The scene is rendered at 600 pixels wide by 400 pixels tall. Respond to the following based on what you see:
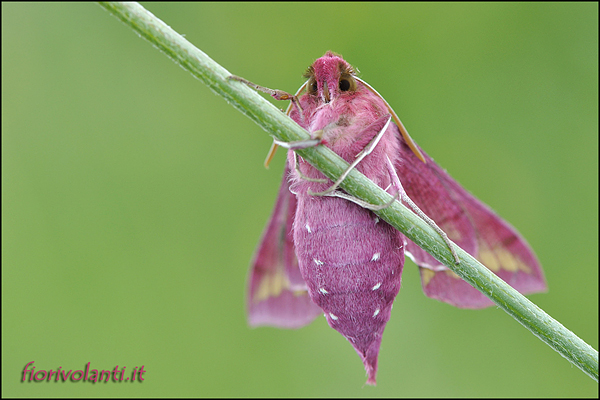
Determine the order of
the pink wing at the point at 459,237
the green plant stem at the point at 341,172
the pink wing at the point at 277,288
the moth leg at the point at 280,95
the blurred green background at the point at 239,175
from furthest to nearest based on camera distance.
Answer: the blurred green background at the point at 239,175
the pink wing at the point at 277,288
the pink wing at the point at 459,237
the moth leg at the point at 280,95
the green plant stem at the point at 341,172

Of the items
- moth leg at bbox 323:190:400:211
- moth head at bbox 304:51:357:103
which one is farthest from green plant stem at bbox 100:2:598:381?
moth head at bbox 304:51:357:103

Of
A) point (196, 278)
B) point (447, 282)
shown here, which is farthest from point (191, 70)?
point (196, 278)

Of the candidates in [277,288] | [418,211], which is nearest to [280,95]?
[418,211]

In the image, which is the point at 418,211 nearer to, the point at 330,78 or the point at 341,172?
the point at 341,172

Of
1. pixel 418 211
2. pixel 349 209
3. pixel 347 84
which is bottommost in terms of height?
pixel 349 209

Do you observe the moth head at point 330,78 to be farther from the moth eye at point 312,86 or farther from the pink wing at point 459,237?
the pink wing at point 459,237

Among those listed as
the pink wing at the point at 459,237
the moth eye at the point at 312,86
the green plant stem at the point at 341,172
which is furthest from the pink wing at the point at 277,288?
the green plant stem at the point at 341,172

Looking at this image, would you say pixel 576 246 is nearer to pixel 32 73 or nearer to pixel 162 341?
pixel 162 341
